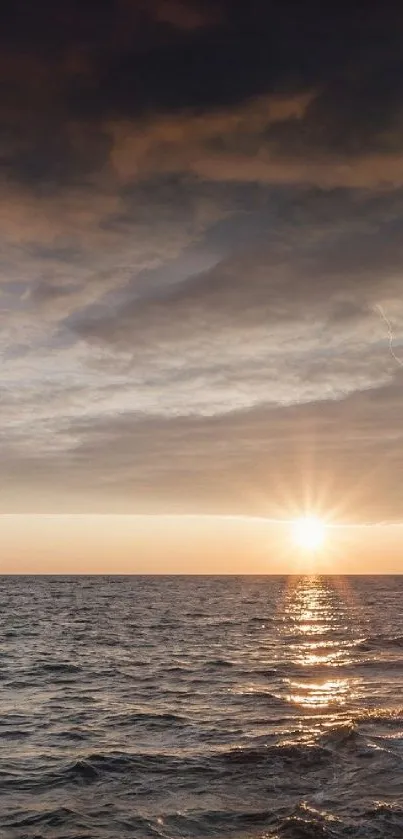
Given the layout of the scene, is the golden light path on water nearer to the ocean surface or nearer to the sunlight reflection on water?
the sunlight reflection on water

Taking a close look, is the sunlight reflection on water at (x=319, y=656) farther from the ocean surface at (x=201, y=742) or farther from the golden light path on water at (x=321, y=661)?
the ocean surface at (x=201, y=742)

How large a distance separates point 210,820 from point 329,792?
3480 millimetres

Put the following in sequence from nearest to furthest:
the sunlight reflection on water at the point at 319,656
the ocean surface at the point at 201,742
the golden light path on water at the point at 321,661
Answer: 1. the ocean surface at the point at 201,742
2. the golden light path on water at the point at 321,661
3. the sunlight reflection on water at the point at 319,656

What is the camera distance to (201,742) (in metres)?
22.4

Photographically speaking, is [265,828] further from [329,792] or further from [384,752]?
[384,752]

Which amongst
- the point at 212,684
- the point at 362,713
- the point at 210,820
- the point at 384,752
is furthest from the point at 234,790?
the point at 212,684

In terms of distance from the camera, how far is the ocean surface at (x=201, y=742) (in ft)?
51.4

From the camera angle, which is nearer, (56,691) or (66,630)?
(56,691)

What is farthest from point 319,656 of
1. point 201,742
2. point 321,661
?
point 201,742

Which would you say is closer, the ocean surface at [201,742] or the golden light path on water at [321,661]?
the ocean surface at [201,742]

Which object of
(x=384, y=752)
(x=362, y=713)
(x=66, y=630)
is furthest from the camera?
(x=66, y=630)

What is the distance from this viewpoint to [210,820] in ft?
51.0

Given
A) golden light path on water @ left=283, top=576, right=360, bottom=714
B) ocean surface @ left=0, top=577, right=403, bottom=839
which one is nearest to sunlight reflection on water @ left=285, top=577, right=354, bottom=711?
golden light path on water @ left=283, top=576, right=360, bottom=714

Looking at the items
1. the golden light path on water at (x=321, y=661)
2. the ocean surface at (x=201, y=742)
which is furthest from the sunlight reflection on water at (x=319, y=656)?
the ocean surface at (x=201, y=742)
